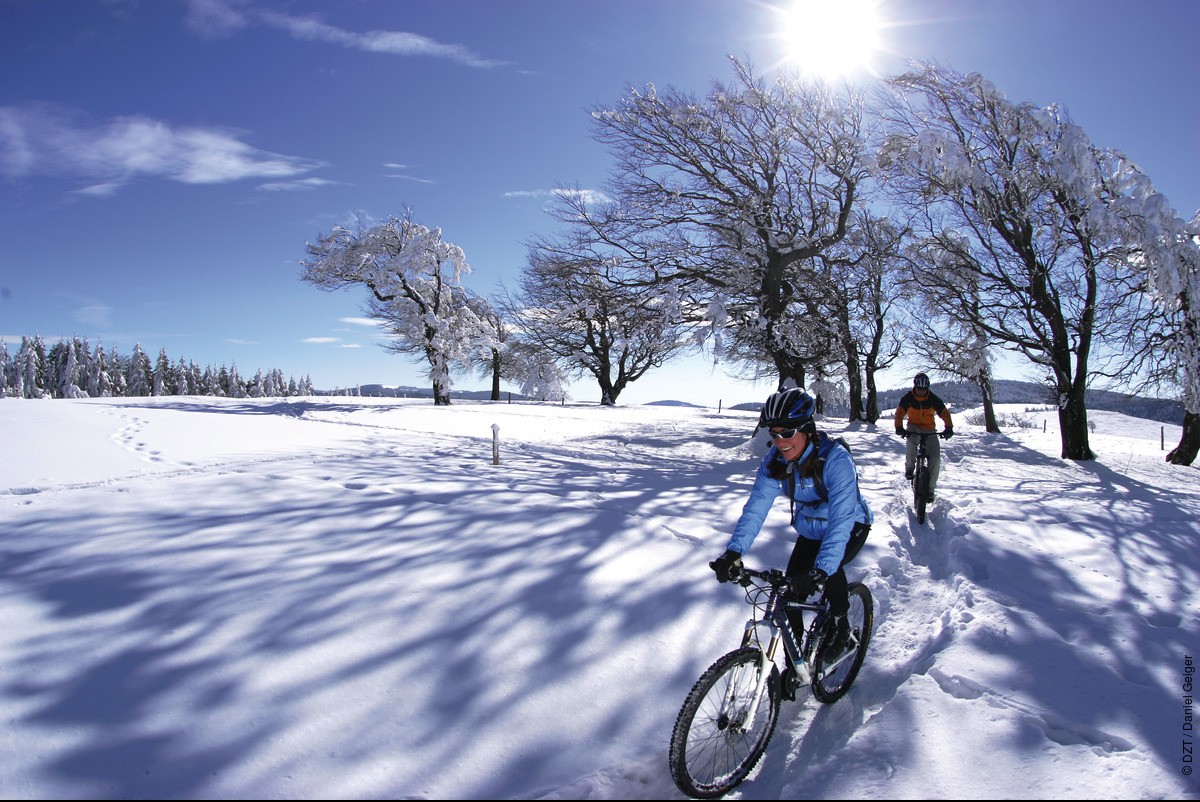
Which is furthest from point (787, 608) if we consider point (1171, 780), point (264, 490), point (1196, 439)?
point (1196, 439)

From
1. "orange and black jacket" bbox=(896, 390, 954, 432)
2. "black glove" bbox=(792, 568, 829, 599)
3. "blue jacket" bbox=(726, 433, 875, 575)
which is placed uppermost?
"orange and black jacket" bbox=(896, 390, 954, 432)

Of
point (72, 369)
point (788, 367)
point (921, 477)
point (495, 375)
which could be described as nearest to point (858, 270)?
point (788, 367)

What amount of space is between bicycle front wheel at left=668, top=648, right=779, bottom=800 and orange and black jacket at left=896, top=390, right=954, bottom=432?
661 centimetres

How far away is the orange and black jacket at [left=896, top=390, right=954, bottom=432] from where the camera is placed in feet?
28.1

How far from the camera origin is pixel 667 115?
14.8 metres

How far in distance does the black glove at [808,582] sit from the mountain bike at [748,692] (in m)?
0.13

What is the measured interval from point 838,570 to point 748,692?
0.94 meters

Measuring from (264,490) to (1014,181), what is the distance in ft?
55.4

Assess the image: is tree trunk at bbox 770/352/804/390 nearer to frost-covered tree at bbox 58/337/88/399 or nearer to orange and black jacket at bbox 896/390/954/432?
orange and black jacket at bbox 896/390/954/432

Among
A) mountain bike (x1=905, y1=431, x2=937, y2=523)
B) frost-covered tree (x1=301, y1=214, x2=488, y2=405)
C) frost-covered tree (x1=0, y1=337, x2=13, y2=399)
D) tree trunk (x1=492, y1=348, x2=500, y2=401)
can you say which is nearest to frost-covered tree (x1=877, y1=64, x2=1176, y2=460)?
mountain bike (x1=905, y1=431, x2=937, y2=523)

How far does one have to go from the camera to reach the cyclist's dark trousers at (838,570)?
352cm

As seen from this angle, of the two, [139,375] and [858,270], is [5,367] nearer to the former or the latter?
[139,375]

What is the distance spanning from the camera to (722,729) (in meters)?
2.92

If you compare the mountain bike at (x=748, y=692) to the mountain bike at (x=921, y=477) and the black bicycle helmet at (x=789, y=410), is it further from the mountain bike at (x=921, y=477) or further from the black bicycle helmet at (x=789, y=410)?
the mountain bike at (x=921, y=477)
